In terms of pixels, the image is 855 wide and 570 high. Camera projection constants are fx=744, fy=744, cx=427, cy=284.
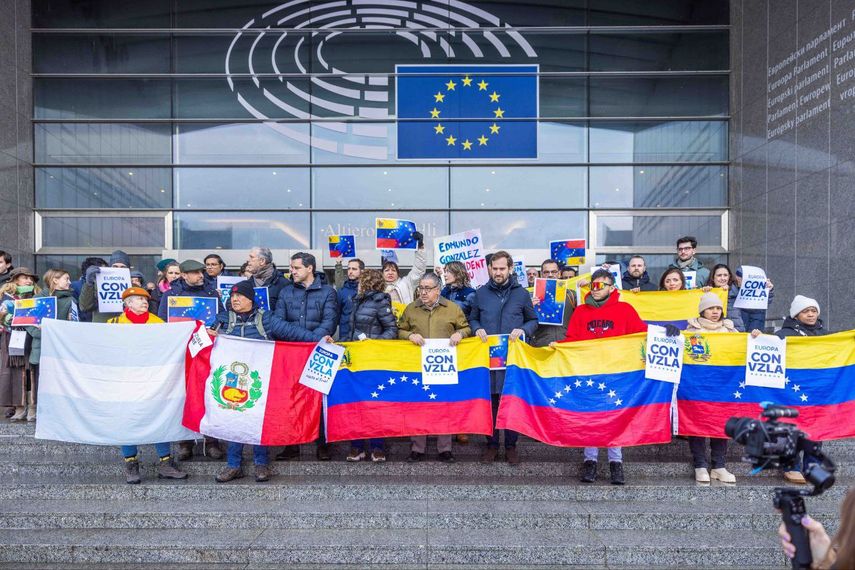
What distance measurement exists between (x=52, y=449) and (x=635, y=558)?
20.8ft

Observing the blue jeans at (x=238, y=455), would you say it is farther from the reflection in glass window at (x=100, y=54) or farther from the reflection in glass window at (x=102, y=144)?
Answer: the reflection in glass window at (x=100, y=54)

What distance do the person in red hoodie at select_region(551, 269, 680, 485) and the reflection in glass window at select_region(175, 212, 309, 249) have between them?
10090mm

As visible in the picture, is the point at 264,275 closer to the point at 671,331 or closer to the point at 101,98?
the point at 671,331

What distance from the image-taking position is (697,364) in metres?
7.62

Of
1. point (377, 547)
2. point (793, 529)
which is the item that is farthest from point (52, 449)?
point (793, 529)

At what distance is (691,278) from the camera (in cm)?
1049

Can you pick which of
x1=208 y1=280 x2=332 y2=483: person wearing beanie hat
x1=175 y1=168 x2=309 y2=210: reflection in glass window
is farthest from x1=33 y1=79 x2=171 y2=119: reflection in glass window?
x1=208 y1=280 x2=332 y2=483: person wearing beanie hat

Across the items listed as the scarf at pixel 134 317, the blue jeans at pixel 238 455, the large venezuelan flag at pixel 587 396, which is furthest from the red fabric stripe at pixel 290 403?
the large venezuelan flag at pixel 587 396

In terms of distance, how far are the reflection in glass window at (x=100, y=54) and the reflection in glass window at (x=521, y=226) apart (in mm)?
7897

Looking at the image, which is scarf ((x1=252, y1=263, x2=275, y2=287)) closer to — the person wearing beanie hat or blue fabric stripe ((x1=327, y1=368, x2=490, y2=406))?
the person wearing beanie hat

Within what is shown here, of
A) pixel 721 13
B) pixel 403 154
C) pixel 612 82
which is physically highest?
pixel 721 13

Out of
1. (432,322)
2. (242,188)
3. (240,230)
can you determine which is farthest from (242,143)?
(432,322)

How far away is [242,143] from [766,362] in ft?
42.2

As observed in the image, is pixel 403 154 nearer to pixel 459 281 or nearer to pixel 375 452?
pixel 459 281
